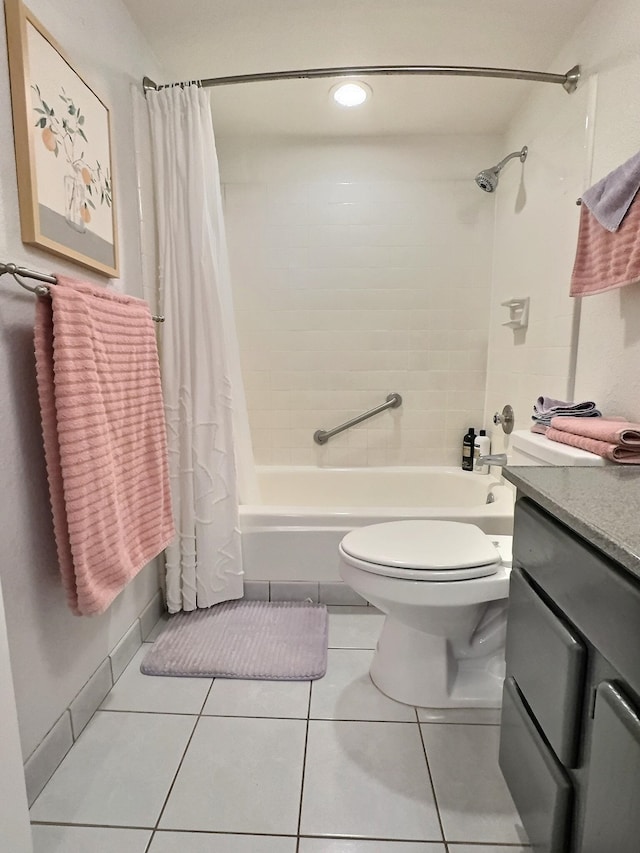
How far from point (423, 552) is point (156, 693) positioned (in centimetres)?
92

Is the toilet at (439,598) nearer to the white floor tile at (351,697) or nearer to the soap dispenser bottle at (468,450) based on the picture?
the white floor tile at (351,697)

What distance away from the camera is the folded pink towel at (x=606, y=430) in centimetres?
105

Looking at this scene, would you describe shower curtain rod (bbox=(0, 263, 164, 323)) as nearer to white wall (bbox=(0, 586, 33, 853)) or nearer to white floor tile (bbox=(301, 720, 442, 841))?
white wall (bbox=(0, 586, 33, 853))

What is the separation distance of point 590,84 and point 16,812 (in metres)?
2.37

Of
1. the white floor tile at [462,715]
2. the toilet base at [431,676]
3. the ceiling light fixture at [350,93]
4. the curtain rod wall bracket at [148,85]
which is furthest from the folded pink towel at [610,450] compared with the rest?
the curtain rod wall bracket at [148,85]

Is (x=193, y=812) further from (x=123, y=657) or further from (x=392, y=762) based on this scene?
(x=123, y=657)

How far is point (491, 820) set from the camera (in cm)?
96

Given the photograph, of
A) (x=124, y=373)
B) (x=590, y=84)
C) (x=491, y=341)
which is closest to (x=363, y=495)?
(x=491, y=341)

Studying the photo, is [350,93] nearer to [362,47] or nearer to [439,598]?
[362,47]

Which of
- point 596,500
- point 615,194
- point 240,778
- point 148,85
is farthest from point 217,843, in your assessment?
point 148,85

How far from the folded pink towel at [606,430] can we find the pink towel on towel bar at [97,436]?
1.21 metres

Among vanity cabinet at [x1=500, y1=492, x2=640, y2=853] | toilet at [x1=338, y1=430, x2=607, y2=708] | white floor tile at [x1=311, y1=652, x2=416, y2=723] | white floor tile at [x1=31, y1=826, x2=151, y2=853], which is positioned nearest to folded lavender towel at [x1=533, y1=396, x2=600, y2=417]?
toilet at [x1=338, y1=430, x2=607, y2=708]

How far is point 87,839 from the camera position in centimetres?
92

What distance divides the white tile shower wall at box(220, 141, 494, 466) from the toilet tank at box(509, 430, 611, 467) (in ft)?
3.05
